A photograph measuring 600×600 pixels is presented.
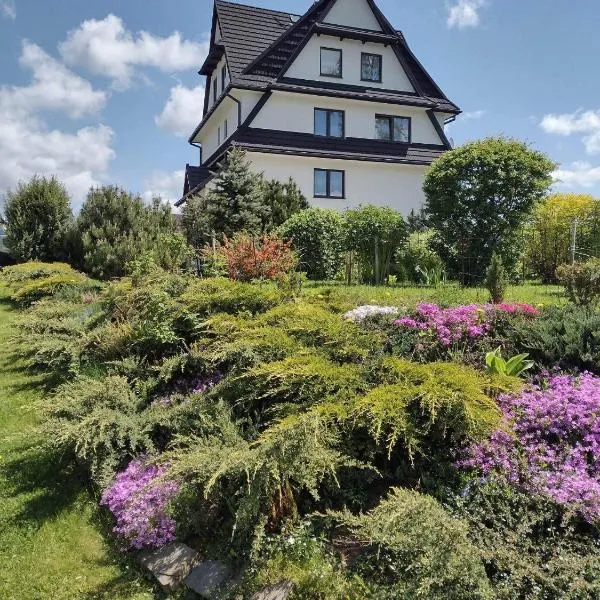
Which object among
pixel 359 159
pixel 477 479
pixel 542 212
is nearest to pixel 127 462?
pixel 477 479

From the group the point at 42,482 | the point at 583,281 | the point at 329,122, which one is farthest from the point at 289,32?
the point at 42,482

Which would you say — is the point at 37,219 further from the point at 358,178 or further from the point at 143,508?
the point at 143,508

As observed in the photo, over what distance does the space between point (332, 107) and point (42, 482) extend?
66.6 feet

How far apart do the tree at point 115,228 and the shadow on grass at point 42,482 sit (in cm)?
978

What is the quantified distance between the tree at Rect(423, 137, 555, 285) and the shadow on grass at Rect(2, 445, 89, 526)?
363 inches

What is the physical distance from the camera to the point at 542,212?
50.0ft

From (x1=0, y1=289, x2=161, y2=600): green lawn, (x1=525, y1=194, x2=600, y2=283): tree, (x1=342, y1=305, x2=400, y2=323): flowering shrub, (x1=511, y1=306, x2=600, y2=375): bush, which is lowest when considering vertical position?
(x1=0, y1=289, x2=161, y2=600): green lawn

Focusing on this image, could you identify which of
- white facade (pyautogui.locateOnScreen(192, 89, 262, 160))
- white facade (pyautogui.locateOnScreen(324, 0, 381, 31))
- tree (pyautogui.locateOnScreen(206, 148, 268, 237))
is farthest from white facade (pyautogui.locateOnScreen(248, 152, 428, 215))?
tree (pyautogui.locateOnScreen(206, 148, 268, 237))

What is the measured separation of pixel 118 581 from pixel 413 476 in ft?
6.85

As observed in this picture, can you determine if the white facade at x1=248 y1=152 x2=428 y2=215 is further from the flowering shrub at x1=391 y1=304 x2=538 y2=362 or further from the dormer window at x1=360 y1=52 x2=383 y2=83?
the flowering shrub at x1=391 y1=304 x2=538 y2=362

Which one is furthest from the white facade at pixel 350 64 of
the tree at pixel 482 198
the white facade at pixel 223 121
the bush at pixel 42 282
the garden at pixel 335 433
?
the garden at pixel 335 433

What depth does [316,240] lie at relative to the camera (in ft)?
41.5

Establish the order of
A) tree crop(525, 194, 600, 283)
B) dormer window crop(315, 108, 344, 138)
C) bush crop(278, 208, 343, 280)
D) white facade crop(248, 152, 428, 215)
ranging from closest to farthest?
bush crop(278, 208, 343, 280) → tree crop(525, 194, 600, 283) → white facade crop(248, 152, 428, 215) → dormer window crop(315, 108, 344, 138)

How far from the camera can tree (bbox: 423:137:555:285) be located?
1165 cm
